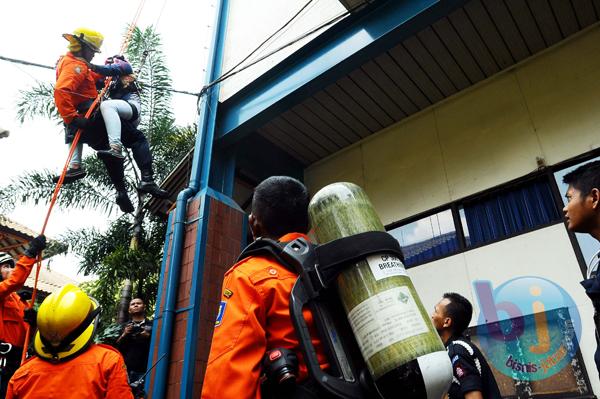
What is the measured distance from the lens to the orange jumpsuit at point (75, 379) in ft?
6.67

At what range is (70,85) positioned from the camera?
4.21 meters

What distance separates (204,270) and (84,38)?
2.60 m

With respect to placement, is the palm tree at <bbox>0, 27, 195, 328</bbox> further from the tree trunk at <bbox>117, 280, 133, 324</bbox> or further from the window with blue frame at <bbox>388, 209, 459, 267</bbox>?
→ the window with blue frame at <bbox>388, 209, 459, 267</bbox>

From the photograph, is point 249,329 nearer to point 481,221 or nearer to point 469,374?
point 469,374

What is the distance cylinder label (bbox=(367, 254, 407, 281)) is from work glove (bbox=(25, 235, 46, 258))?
319 centimetres

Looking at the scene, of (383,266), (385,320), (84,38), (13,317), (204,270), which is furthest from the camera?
(84,38)

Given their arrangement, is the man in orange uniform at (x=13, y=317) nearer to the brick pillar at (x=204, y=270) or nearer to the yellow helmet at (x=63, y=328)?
the brick pillar at (x=204, y=270)

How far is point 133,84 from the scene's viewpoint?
4902 mm

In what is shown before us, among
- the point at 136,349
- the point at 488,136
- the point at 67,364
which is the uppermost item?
the point at 488,136

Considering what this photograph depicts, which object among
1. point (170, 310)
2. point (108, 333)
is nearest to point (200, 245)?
point (170, 310)

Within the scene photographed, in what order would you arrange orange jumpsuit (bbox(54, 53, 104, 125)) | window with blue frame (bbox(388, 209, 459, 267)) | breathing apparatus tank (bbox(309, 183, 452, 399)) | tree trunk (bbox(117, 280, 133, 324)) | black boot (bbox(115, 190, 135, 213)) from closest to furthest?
breathing apparatus tank (bbox(309, 183, 452, 399)) → orange jumpsuit (bbox(54, 53, 104, 125)) → window with blue frame (bbox(388, 209, 459, 267)) → black boot (bbox(115, 190, 135, 213)) → tree trunk (bbox(117, 280, 133, 324))

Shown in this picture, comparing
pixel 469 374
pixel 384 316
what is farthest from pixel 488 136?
pixel 384 316

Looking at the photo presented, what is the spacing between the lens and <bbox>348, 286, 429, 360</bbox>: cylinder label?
113 cm

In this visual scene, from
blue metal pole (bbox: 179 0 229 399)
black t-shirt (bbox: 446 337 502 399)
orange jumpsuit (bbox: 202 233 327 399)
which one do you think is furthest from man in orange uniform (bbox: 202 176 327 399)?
blue metal pole (bbox: 179 0 229 399)
